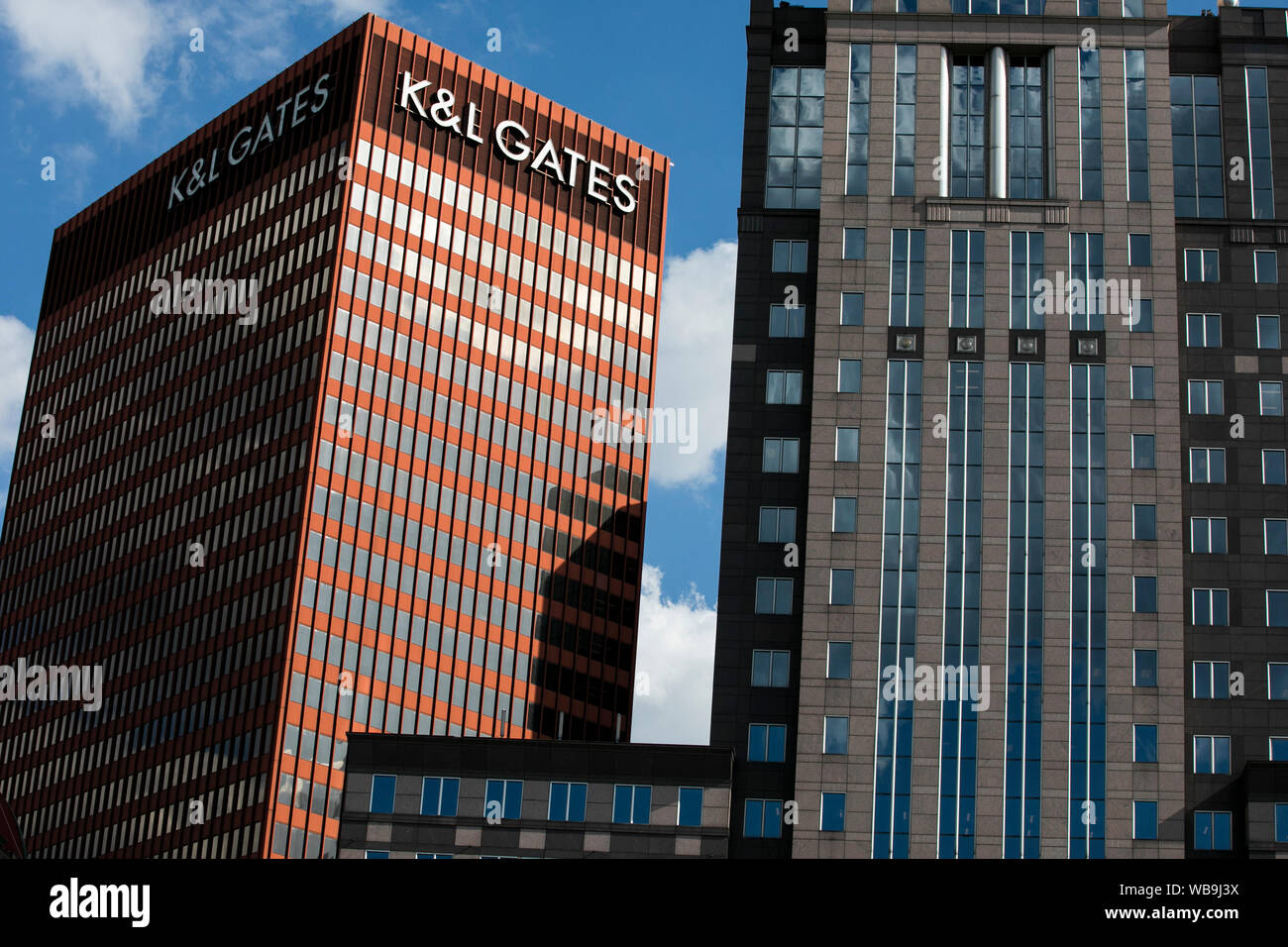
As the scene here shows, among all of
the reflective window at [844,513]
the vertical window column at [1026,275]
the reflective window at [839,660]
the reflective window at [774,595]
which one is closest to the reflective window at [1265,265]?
the vertical window column at [1026,275]

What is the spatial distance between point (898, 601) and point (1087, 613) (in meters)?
10.6

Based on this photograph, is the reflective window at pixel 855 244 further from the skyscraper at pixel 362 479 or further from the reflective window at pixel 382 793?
the skyscraper at pixel 362 479

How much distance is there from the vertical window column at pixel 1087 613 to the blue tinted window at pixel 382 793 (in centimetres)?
3627

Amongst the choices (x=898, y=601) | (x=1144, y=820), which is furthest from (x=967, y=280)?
(x=1144, y=820)

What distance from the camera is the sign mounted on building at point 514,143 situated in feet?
616

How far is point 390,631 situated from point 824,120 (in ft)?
225

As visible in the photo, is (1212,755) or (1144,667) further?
(1144,667)

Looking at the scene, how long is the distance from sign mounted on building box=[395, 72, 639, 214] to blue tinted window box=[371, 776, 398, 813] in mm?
94538

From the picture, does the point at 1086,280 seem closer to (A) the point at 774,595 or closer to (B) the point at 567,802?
(A) the point at 774,595

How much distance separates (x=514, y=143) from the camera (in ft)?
634

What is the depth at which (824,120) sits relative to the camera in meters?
124

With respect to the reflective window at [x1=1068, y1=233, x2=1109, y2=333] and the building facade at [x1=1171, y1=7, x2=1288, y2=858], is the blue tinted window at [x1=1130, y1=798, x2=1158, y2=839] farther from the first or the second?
the reflective window at [x1=1068, y1=233, x2=1109, y2=333]

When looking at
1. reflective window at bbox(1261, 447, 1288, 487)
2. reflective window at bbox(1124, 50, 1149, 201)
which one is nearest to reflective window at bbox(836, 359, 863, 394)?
reflective window at bbox(1124, 50, 1149, 201)

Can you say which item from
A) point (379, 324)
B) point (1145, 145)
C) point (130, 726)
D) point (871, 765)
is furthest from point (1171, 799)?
point (130, 726)
